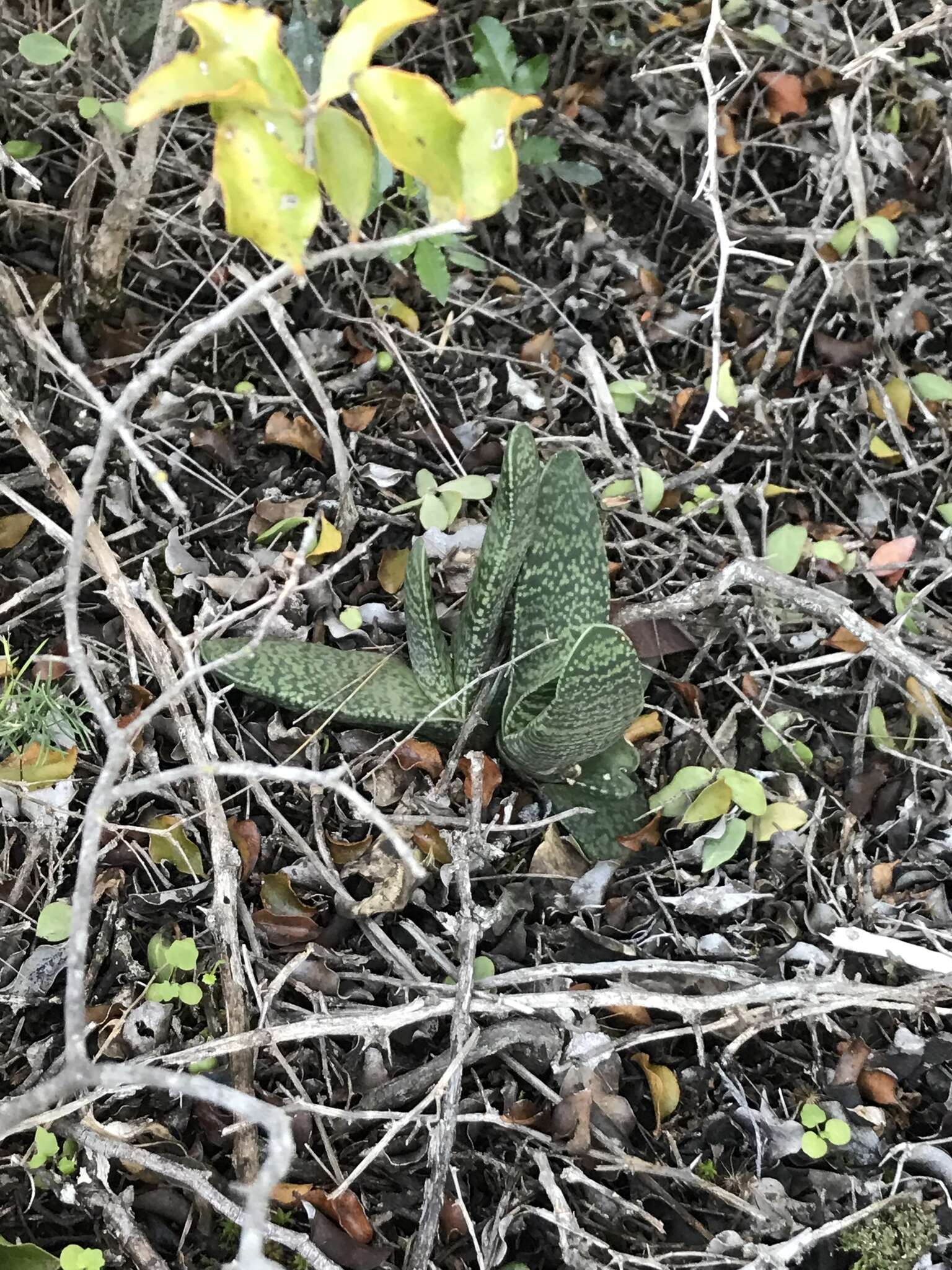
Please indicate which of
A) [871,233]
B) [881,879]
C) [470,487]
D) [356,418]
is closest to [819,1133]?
[881,879]

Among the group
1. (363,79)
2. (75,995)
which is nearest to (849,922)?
(75,995)

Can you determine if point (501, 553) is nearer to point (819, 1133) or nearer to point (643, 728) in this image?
point (643, 728)

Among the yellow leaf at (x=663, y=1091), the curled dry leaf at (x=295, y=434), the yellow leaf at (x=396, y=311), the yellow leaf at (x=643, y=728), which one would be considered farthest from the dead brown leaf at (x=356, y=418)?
the yellow leaf at (x=663, y=1091)

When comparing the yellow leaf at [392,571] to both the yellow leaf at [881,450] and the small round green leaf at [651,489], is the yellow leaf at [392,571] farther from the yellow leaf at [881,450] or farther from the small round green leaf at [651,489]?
the yellow leaf at [881,450]

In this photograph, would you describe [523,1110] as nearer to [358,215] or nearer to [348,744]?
[348,744]

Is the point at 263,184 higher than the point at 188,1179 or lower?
higher

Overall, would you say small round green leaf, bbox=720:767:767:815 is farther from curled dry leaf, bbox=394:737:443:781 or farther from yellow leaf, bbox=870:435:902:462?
yellow leaf, bbox=870:435:902:462
